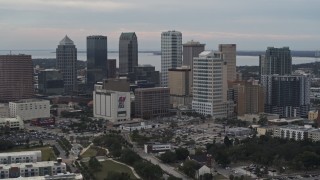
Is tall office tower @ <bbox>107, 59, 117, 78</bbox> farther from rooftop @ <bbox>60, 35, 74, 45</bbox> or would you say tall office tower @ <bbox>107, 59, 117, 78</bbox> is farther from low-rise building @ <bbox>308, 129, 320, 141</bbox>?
low-rise building @ <bbox>308, 129, 320, 141</bbox>

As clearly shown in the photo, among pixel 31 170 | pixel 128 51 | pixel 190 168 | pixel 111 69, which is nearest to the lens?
pixel 31 170

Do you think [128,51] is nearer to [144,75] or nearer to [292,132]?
[144,75]

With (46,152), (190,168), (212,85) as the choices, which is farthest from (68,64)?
(190,168)

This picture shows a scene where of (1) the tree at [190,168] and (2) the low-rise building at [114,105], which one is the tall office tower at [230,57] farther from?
(1) the tree at [190,168]

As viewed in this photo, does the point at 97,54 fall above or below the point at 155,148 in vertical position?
above

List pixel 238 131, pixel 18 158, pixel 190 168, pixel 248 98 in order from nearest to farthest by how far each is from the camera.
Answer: pixel 190 168 < pixel 18 158 < pixel 238 131 < pixel 248 98

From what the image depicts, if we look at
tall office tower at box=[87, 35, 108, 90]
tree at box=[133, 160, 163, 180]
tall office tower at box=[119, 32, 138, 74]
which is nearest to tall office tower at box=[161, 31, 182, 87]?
tall office tower at box=[119, 32, 138, 74]
